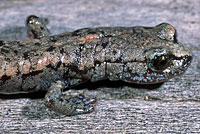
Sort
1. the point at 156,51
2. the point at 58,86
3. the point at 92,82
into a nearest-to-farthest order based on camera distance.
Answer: the point at 156,51 < the point at 58,86 < the point at 92,82

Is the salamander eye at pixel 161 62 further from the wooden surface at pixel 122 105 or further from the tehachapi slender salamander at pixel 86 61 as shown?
the wooden surface at pixel 122 105

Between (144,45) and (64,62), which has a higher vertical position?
(144,45)

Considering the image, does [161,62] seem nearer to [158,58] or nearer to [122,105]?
[158,58]

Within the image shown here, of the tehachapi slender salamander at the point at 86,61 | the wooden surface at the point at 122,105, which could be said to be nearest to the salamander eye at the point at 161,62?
the tehachapi slender salamander at the point at 86,61

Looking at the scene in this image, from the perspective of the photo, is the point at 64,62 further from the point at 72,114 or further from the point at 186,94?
the point at 186,94

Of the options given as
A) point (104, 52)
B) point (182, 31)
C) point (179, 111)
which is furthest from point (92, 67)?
point (182, 31)

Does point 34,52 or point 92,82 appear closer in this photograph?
point 34,52

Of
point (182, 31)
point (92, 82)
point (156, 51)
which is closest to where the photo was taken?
point (156, 51)

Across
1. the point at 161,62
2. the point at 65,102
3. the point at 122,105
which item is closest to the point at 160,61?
the point at 161,62
